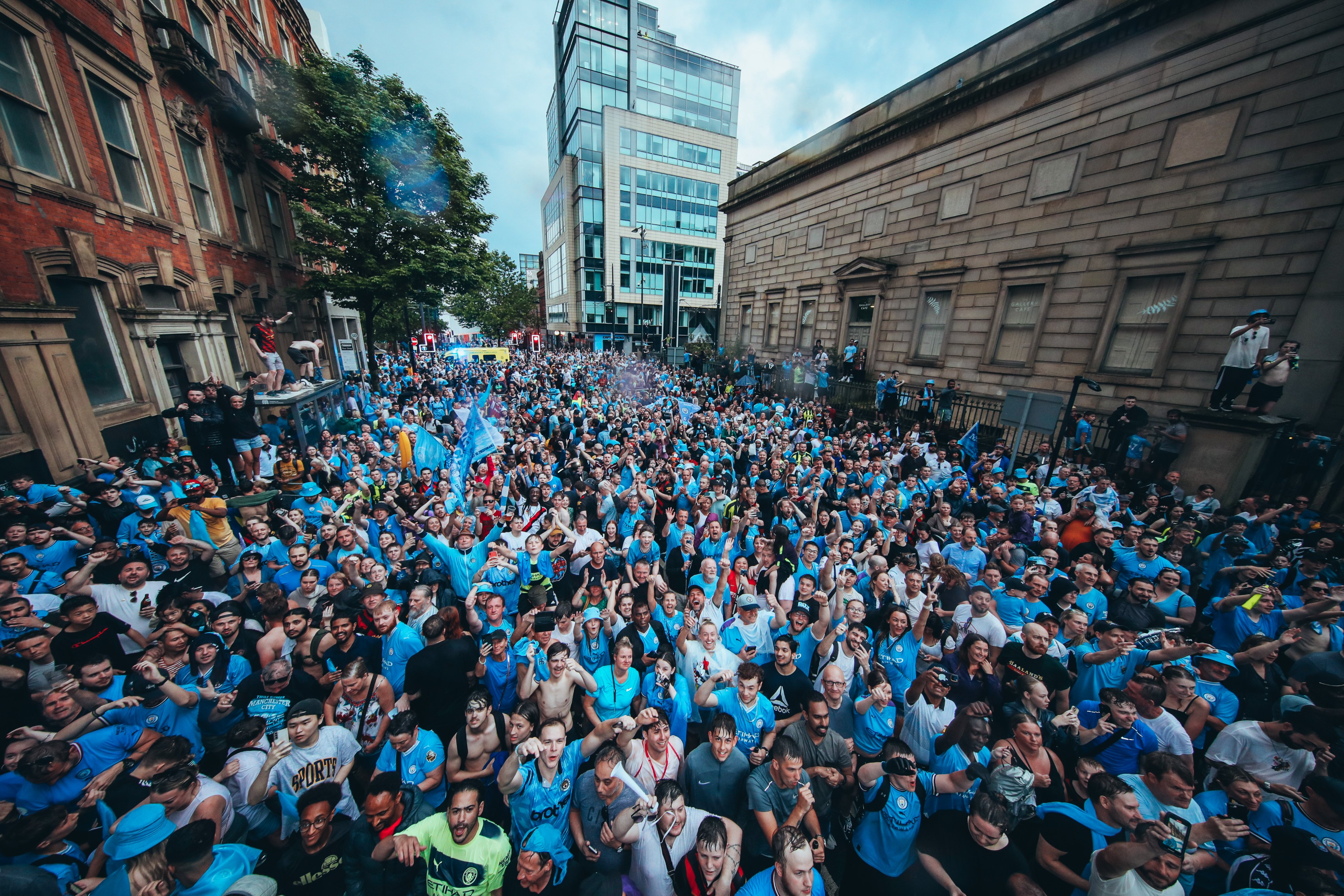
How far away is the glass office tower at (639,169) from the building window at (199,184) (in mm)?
28851

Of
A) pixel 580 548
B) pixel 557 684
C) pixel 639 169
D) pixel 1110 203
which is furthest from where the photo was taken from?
pixel 639 169

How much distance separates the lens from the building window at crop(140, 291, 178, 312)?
10.7 meters

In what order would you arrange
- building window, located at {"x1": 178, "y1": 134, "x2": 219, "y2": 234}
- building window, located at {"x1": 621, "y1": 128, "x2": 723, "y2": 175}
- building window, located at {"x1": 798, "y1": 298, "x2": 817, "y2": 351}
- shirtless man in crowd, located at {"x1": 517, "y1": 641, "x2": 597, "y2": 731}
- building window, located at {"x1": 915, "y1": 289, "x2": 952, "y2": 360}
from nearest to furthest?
shirtless man in crowd, located at {"x1": 517, "y1": 641, "x2": 597, "y2": 731}, building window, located at {"x1": 178, "y1": 134, "x2": 219, "y2": 234}, building window, located at {"x1": 915, "y1": 289, "x2": 952, "y2": 360}, building window, located at {"x1": 798, "y1": 298, "x2": 817, "y2": 351}, building window, located at {"x1": 621, "y1": 128, "x2": 723, "y2": 175}

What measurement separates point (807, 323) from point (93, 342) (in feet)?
76.6

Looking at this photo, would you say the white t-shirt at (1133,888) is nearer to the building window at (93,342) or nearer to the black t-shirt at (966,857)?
the black t-shirt at (966,857)

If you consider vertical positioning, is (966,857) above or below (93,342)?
below

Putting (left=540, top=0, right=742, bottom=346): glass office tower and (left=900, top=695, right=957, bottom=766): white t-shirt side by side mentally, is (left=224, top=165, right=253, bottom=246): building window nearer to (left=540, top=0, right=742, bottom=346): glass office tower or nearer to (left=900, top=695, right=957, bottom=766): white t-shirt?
(left=900, top=695, right=957, bottom=766): white t-shirt

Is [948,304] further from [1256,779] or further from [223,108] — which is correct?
[223,108]

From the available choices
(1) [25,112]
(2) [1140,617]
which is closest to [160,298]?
(1) [25,112]

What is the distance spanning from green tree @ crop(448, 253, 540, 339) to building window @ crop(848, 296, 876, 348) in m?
39.5

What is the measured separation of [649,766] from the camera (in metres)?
3.45

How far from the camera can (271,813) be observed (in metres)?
3.36

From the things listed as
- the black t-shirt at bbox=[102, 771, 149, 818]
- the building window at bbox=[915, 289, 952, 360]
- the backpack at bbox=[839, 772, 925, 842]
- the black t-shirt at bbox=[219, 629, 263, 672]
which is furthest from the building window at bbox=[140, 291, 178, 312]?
the building window at bbox=[915, 289, 952, 360]

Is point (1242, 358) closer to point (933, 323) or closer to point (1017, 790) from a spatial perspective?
point (933, 323)
